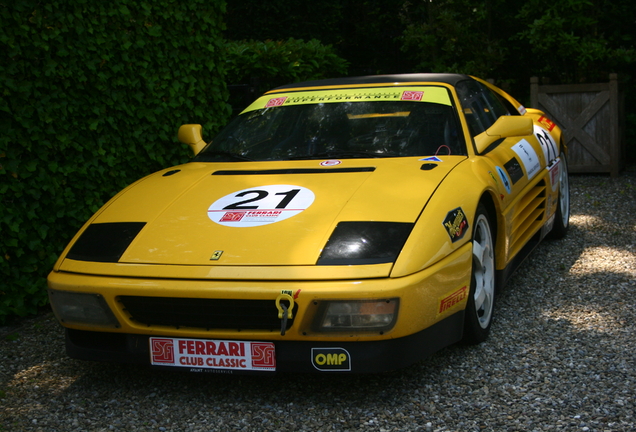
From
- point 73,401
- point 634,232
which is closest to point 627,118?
point 634,232

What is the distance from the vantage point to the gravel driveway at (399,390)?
2.76 meters

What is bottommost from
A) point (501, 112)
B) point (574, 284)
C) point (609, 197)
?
point (609, 197)

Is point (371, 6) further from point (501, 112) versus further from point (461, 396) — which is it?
point (461, 396)

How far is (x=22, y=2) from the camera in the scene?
4102mm

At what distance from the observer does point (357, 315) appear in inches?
105

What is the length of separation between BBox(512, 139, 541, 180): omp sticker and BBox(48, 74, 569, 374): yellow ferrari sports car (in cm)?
37

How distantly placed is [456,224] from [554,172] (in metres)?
2.38

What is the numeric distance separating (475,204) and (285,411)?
1.31 metres

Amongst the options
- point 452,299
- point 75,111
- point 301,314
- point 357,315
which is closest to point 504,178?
point 452,299

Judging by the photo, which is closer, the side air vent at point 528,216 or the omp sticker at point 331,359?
the omp sticker at point 331,359

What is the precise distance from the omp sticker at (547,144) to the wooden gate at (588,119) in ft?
11.4

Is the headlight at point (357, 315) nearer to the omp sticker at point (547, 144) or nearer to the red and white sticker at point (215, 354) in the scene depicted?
the red and white sticker at point (215, 354)

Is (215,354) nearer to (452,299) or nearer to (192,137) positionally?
(452,299)

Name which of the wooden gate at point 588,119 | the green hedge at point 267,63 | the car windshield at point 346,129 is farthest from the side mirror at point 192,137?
the wooden gate at point 588,119
